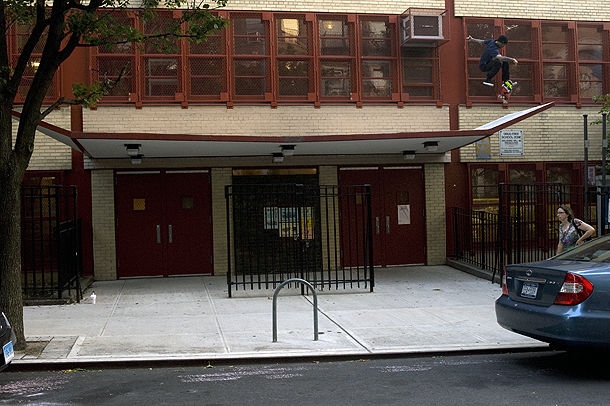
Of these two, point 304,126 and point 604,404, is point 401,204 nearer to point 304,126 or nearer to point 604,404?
point 304,126

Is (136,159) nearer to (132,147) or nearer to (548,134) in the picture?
(132,147)

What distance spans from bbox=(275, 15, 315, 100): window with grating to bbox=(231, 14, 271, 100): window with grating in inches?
12.0

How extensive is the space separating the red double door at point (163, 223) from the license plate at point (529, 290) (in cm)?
894

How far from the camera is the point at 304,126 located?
47.5ft

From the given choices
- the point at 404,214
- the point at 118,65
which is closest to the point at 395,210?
the point at 404,214

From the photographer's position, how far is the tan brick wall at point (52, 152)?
1381 cm

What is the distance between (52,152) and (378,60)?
25.3 ft

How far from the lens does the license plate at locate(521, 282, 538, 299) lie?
6.50 metres

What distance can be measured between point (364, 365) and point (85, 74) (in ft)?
32.5

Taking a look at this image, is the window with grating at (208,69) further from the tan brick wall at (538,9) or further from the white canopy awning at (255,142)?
the tan brick wall at (538,9)

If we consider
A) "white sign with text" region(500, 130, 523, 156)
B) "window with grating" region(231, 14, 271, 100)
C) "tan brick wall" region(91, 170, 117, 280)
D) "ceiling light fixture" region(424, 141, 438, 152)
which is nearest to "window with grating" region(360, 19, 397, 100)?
"ceiling light fixture" region(424, 141, 438, 152)

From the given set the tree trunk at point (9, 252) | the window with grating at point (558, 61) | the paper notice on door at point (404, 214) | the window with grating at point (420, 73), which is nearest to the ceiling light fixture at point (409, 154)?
the paper notice on door at point (404, 214)

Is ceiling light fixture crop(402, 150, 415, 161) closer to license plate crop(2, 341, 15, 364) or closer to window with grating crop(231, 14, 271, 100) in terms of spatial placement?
window with grating crop(231, 14, 271, 100)

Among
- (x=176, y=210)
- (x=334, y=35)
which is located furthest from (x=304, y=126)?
(x=176, y=210)
